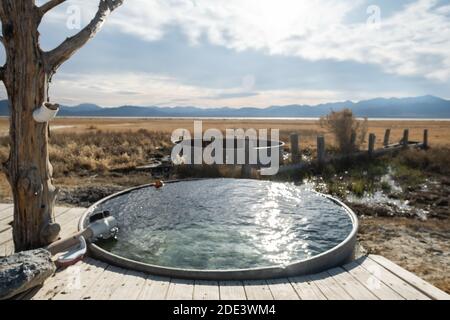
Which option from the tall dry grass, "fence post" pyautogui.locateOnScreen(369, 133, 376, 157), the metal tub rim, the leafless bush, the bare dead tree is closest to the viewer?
the metal tub rim

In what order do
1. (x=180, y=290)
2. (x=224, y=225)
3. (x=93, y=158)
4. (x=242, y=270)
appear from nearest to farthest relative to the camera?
(x=180, y=290) < (x=242, y=270) < (x=224, y=225) < (x=93, y=158)

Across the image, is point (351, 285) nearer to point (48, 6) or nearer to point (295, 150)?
point (48, 6)

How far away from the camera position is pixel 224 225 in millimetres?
6496

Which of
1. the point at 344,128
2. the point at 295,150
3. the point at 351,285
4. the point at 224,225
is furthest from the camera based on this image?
the point at 344,128

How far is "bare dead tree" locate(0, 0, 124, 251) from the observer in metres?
4.09

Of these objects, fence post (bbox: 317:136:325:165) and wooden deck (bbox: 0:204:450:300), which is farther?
fence post (bbox: 317:136:325:165)

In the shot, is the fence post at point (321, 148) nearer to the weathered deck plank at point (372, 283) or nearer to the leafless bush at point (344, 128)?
the leafless bush at point (344, 128)

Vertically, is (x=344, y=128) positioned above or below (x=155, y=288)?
above

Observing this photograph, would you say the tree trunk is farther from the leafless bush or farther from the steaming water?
the leafless bush

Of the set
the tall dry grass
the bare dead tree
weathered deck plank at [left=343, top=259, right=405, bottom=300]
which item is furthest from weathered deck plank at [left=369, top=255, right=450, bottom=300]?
the tall dry grass

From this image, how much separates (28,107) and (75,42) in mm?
1029

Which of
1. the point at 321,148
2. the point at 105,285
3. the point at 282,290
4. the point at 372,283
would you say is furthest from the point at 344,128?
the point at 105,285

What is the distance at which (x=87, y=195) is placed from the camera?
9.72m

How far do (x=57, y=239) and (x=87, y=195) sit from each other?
528 cm
